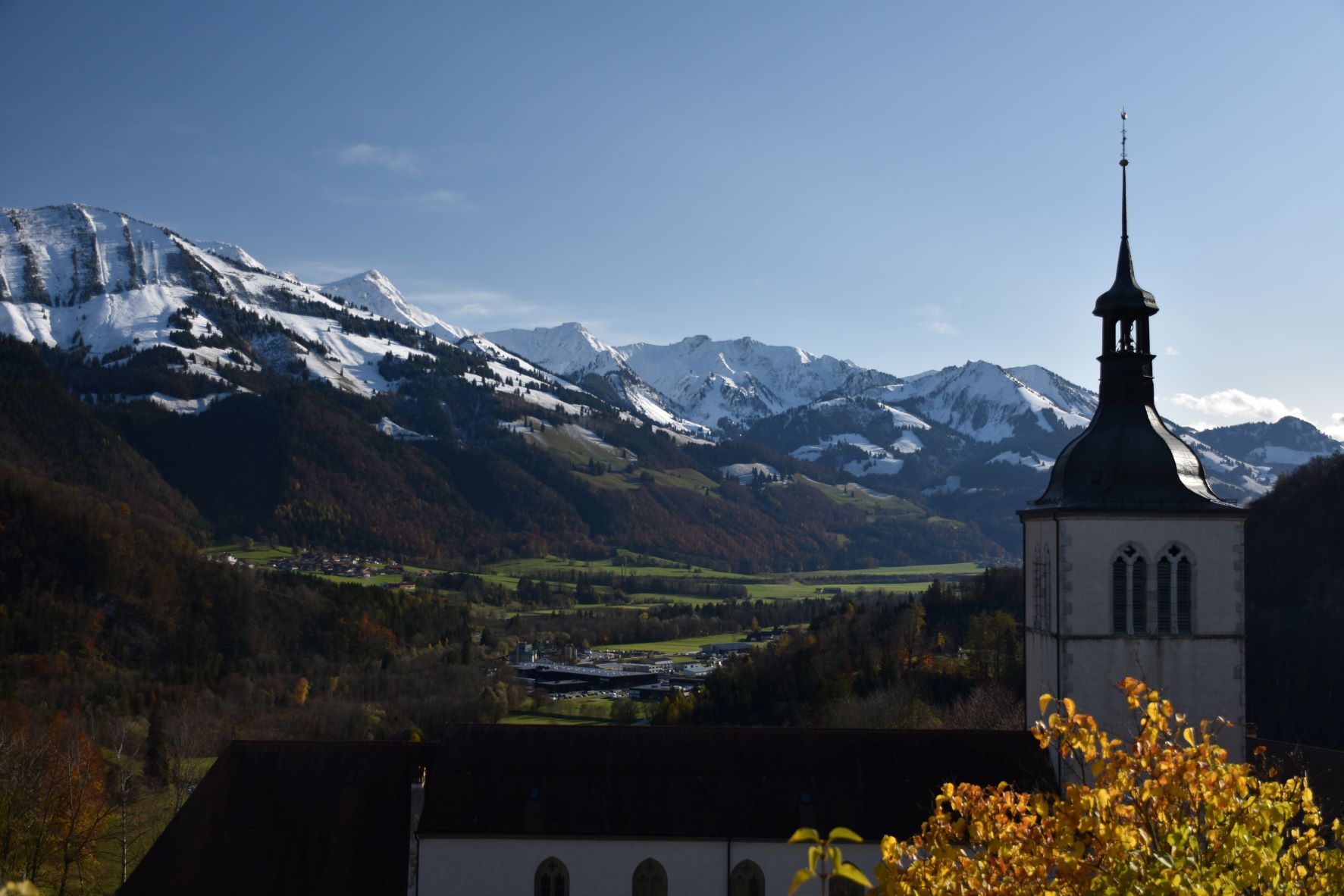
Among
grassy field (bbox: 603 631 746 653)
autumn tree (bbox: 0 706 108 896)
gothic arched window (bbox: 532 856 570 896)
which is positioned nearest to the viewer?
gothic arched window (bbox: 532 856 570 896)

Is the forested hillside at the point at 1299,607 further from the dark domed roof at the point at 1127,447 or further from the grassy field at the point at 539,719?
the dark domed roof at the point at 1127,447

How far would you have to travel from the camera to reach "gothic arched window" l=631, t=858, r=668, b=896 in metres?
31.8

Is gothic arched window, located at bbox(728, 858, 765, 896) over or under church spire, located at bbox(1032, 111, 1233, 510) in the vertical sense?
under

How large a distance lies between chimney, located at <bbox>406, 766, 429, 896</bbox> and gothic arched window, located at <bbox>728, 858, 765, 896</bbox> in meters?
8.18

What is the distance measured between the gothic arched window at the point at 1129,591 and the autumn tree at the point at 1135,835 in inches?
700

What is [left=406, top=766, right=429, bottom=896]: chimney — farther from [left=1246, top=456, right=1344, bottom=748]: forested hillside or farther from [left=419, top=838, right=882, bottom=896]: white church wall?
[left=1246, top=456, right=1344, bottom=748]: forested hillside

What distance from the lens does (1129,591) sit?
32969 millimetres

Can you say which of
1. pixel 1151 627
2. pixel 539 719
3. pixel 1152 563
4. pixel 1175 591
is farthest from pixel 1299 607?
pixel 1152 563

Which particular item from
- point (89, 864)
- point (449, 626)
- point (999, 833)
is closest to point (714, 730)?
point (999, 833)

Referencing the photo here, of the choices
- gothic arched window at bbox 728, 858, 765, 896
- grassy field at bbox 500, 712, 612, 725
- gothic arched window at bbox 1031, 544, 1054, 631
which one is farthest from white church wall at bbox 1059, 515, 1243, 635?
grassy field at bbox 500, 712, 612, 725

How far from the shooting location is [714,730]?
3466 cm

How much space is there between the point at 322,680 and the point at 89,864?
8526cm

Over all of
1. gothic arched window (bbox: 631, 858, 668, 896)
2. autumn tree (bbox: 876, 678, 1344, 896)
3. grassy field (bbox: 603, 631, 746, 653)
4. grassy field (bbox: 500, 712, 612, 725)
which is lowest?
grassy field (bbox: 500, 712, 612, 725)

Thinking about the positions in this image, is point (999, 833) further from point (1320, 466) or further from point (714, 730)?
point (1320, 466)
